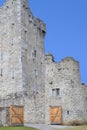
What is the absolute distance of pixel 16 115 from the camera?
139 ft

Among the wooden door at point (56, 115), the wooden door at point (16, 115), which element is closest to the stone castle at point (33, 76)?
the wooden door at point (56, 115)

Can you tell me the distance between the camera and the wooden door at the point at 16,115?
4167 centimetres

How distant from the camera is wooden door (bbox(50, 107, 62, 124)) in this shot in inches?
1799

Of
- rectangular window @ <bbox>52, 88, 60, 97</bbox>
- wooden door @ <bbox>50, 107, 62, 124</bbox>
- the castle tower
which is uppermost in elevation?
the castle tower

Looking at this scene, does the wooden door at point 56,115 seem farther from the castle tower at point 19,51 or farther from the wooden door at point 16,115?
the castle tower at point 19,51

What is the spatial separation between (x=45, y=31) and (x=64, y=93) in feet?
94.9

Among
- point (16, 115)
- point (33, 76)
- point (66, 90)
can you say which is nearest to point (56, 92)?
point (66, 90)

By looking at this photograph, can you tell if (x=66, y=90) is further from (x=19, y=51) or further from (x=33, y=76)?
(x=33, y=76)

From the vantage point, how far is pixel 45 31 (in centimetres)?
7338

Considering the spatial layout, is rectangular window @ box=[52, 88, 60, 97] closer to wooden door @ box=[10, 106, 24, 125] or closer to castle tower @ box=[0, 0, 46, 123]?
wooden door @ box=[10, 106, 24, 125]

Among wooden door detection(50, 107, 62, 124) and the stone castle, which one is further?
the stone castle

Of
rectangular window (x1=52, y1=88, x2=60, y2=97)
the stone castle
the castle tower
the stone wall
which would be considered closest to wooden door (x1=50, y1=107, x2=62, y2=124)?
the stone castle

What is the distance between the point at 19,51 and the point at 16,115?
75.9ft

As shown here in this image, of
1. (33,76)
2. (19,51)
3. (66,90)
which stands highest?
(19,51)
